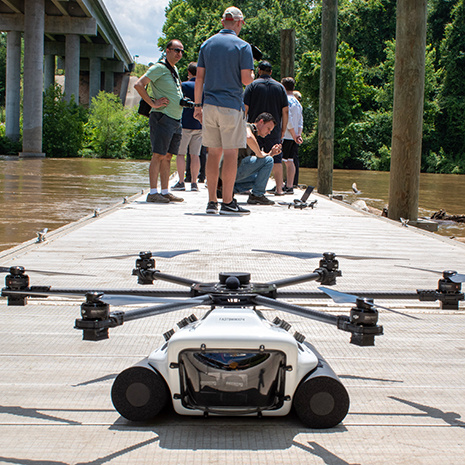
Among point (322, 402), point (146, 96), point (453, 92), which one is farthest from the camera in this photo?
point (453, 92)

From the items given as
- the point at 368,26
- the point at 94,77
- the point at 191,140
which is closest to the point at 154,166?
the point at 191,140

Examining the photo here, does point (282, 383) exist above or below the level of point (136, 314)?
below

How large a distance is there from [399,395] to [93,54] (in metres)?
57.1

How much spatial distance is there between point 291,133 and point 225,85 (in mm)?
3858

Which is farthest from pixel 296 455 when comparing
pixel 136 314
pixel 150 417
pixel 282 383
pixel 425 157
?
pixel 425 157

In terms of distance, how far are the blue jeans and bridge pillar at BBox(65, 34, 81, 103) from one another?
117 ft

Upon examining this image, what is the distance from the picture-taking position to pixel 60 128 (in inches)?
1485

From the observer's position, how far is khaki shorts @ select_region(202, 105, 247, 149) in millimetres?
6738

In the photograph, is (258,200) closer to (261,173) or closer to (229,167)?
(261,173)

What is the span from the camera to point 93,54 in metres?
55.8

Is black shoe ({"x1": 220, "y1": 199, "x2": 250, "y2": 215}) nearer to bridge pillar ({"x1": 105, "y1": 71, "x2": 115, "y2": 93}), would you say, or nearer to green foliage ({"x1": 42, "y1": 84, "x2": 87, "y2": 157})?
green foliage ({"x1": 42, "y1": 84, "x2": 87, "y2": 157})

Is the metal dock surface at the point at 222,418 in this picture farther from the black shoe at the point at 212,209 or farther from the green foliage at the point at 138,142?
the green foliage at the point at 138,142

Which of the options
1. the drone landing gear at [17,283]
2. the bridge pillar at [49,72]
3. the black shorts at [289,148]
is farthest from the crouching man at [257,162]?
the bridge pillar at [49,72]

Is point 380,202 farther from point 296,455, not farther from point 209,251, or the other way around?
point 296,455
